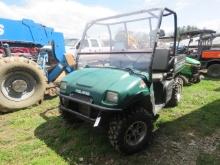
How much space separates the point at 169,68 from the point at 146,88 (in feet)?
5.48

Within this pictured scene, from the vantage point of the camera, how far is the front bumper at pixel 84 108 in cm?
402

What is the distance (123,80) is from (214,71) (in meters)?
8.87

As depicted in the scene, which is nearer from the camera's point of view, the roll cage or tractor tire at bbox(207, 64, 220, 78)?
the roll cage

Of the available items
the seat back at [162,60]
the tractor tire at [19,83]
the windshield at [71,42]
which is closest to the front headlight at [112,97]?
the seat back at [162,60]

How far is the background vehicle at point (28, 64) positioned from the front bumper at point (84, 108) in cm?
216

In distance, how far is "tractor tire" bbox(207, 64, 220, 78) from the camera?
11.8 metres

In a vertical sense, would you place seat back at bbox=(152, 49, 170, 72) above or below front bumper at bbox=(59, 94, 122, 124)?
above

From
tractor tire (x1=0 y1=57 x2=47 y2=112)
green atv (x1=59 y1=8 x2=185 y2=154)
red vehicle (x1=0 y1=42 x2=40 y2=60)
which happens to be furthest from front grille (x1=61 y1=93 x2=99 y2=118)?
red vehicle (x1=0 y1=42 x2=40 y2=60)

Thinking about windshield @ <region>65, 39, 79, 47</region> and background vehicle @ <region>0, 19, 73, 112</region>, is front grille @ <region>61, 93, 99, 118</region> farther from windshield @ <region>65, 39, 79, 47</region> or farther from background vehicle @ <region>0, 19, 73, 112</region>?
windshield @ <region>65, 39, 79, 47</region>

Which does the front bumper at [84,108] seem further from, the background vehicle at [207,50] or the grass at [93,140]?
the background vehicle at [207,50]

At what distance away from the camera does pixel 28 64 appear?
21.9 feet

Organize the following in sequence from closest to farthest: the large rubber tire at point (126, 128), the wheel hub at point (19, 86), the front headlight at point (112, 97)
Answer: the front headlight at point (112, 97) → the large rubber tire at point (126, 128) → the wheel hub at point (19, 86)

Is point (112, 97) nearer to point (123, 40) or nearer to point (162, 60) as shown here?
point (123, 40)

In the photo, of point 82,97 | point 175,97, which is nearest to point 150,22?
point 82,97
